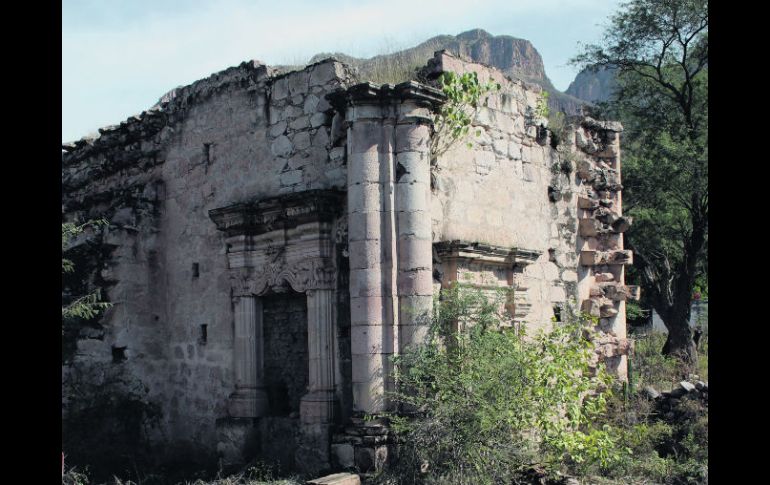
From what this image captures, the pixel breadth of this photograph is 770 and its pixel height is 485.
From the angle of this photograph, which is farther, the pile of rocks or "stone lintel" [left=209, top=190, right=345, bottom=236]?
the pile of rocks

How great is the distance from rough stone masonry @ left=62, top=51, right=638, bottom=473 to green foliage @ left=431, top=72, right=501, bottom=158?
175 mm

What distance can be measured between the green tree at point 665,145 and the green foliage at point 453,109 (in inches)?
374

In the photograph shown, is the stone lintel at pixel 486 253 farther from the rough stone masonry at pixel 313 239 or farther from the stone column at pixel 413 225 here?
the stone column at pixel 413 225

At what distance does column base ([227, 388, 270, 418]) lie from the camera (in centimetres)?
930

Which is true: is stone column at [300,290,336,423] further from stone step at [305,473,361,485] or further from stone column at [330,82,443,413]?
stone step at [305,473,361,485]

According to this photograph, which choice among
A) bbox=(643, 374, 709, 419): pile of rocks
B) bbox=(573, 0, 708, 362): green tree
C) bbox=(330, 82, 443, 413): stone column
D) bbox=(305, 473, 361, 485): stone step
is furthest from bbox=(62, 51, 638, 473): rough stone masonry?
bbox=(573, 0, 708, 362): green tree

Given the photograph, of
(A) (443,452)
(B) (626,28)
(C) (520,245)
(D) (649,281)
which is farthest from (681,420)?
(B) (626,28)

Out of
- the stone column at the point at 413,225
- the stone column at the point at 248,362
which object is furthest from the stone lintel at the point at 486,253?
the stone column at the point at 248,362

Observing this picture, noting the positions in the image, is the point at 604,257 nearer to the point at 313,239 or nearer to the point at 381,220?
the point at 381,220

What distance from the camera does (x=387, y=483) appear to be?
24.8ft

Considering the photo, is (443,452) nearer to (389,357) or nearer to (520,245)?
(389,357)

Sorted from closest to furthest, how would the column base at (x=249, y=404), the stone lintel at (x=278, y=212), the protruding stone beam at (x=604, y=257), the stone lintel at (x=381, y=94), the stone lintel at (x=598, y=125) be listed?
the stone lintel at (x=381, y=94), the stone lintel at (x=278, y=212), the column base at (x=249, y=404), the protruding stone beam at (x=604, y=257), the stone lintel at (x=598, y=125)

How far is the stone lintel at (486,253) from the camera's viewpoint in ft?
28.5

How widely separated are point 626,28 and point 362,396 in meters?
15.1
